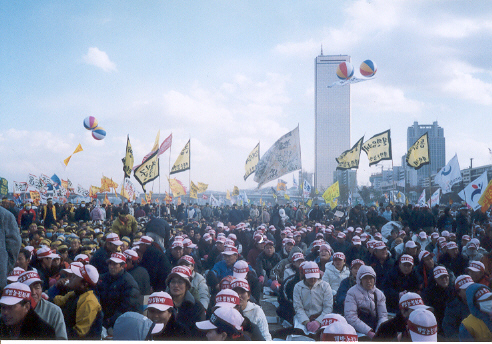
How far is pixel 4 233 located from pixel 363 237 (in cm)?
879

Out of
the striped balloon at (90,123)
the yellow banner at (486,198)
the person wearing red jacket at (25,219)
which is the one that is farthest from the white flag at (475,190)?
the striped balloon at (90,123)

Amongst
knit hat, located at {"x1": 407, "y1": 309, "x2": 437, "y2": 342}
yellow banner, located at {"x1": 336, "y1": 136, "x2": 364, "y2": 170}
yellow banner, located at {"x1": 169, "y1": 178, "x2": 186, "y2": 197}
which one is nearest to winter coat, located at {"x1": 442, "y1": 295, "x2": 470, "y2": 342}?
knit hat, located at {"x1": 407, "y1": 309, "x2": 437, "y2": 342}

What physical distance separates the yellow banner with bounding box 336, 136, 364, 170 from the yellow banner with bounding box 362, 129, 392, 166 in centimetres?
24

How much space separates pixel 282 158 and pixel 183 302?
891 centimetres

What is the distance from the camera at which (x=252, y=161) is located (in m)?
15.9

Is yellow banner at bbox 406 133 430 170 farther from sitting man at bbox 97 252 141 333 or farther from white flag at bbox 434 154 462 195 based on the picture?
sitting man at bbox 97 252 141 333

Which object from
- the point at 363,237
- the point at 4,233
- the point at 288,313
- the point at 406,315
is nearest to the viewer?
the point at 406,315

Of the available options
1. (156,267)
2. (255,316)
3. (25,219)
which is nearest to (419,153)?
(156,267)

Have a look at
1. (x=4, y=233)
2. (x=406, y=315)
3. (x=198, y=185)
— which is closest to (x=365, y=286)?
(x=406, y=315)

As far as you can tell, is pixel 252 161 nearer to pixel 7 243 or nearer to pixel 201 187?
pixel 201 187

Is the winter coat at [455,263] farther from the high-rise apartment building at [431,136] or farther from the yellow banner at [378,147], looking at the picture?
the yellow banner at [378,147]

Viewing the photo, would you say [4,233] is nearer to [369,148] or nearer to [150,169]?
[150,169]

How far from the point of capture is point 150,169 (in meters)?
12.9

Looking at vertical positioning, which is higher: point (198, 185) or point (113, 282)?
point (198, 185)
